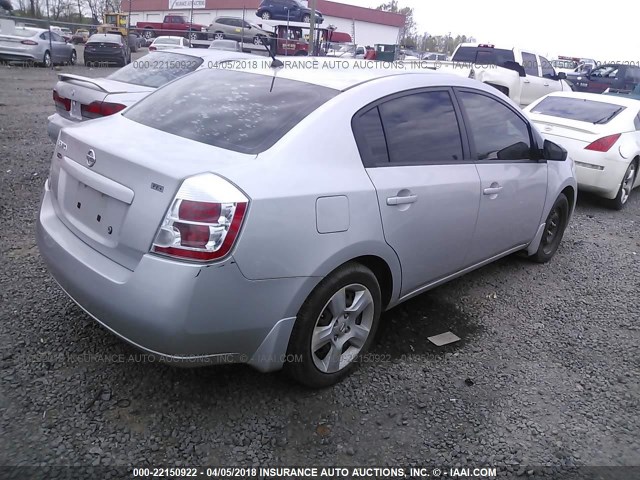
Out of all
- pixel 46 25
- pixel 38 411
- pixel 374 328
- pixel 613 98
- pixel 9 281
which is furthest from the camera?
pixel 46 25

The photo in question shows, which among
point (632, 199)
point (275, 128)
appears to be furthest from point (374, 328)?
point (632, 199)

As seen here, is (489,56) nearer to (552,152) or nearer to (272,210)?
(552,152)

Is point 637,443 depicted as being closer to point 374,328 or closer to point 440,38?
point 374,328

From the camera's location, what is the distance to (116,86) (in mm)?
5957

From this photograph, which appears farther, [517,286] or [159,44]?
[159,44]

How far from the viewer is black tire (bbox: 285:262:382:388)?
102 inches

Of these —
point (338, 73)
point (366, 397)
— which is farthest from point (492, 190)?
point (366, 397)

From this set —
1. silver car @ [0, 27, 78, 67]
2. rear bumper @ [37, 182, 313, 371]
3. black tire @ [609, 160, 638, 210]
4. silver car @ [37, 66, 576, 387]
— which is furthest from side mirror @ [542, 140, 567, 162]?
silver car @ [0, 27, 78, 67]

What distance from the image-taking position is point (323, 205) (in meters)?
2.50

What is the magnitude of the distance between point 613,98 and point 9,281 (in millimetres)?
8159

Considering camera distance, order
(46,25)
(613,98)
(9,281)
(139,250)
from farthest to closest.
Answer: (46,25)
(613,98)
(9,281)
(139,250)

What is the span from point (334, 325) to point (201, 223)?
0.97 metres

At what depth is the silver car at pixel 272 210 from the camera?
2227 millimetres

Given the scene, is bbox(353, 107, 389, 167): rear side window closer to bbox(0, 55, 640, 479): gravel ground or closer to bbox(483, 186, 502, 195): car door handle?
bbox(483, 186, 502, 195): car door handle
